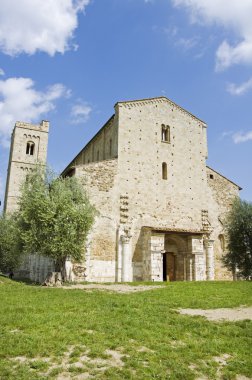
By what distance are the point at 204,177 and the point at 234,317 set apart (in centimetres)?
2123

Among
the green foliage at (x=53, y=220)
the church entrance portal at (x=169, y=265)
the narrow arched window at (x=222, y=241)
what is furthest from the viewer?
the narrow arched window at (x=222, y=241)

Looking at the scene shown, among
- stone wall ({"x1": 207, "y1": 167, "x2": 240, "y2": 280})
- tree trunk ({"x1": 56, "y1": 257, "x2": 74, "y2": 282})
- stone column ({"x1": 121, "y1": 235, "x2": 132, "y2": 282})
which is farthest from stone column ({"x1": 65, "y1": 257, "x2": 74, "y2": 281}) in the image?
stone wall ({"x1": 207, "y1": 167, "x2": 240, "y2": 280})

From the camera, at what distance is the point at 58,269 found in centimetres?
2216

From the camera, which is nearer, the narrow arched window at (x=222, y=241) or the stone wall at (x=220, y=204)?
the stone wall at (x=220, y=204)

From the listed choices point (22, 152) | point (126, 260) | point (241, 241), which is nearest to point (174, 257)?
point (126, 260)

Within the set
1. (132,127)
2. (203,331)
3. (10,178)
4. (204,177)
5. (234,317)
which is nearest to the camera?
(203,331)

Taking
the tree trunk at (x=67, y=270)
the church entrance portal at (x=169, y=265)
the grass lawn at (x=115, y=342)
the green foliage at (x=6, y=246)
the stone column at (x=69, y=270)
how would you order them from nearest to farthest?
the grass lawn at (x=115, y=342) < the tree trunk at (x=67, y=270) < the stone column at (x=69, y=270) < the church entrance portal at (x=169, y=265) < the green foliage at (x=6, y=246)

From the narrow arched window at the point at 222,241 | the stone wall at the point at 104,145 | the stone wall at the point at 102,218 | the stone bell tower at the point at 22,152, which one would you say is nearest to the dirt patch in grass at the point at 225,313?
the stone wall at the point at 102,218

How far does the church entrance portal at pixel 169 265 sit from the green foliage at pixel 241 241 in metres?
4.08

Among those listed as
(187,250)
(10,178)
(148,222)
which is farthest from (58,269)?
(10,178)

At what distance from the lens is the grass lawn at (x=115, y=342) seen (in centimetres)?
720

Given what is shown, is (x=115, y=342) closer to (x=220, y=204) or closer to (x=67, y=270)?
(x=67, y=270)

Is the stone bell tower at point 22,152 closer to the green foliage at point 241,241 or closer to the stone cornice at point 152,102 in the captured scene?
the stone cornice at point 152,102

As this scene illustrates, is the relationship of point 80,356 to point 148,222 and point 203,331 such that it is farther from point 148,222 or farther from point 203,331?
point 148,222
